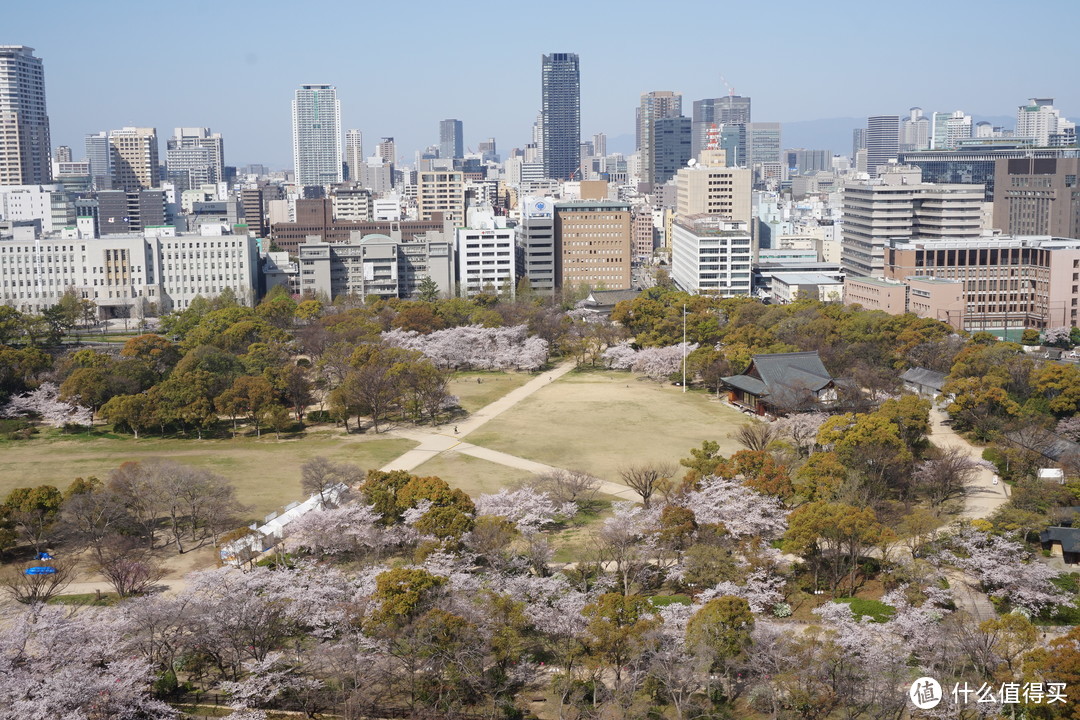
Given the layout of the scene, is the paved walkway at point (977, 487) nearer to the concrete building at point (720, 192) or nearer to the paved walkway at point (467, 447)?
the paved walkway at point (467, 447)

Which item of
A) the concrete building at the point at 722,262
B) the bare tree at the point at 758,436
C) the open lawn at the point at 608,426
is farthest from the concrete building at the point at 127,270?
the bare tree at the point at 758,436

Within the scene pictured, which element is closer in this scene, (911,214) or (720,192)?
(911,214)

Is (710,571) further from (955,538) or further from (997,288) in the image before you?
(997,288)

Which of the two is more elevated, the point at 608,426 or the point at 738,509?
the point at 738,509

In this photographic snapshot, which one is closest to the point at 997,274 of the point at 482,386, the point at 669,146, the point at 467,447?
the point at 482,386

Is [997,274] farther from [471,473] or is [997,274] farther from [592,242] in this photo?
[471,473]

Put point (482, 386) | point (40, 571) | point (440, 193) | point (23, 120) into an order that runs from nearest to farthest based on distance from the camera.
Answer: point (40, 571) → point (482, 386) → point (440, 193) → point (23, 120)

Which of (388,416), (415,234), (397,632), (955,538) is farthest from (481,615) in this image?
(415,234)

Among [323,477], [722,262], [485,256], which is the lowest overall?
[323,477]
